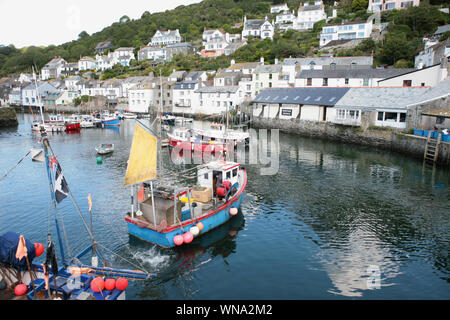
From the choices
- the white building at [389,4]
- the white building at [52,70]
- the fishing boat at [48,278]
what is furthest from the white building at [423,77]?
the white building at [52,70]

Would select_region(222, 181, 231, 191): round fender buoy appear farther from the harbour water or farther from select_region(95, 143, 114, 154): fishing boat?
select_region(95, 143, 114, 154): fishing boat

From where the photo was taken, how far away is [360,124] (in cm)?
4603

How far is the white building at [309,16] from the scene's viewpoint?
380 feet

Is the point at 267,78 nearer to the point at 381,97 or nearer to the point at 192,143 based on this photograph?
the point at 381,97

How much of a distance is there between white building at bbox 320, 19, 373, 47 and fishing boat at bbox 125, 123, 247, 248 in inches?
3455

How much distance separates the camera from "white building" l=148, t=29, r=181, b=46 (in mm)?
144375

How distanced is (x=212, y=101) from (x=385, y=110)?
43.3m

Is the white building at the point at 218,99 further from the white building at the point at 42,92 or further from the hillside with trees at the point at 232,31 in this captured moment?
the white building at the point at 42,92

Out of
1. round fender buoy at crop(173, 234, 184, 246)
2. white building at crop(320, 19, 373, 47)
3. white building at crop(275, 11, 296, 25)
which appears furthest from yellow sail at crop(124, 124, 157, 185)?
white building at crop(275, 11, 296, 25)

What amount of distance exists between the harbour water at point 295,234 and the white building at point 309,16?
96.3 m

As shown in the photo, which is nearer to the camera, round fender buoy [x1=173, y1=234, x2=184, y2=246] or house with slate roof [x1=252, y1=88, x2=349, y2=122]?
round fender buoy [x1=173, y1=234, x2=184, y2=246]
